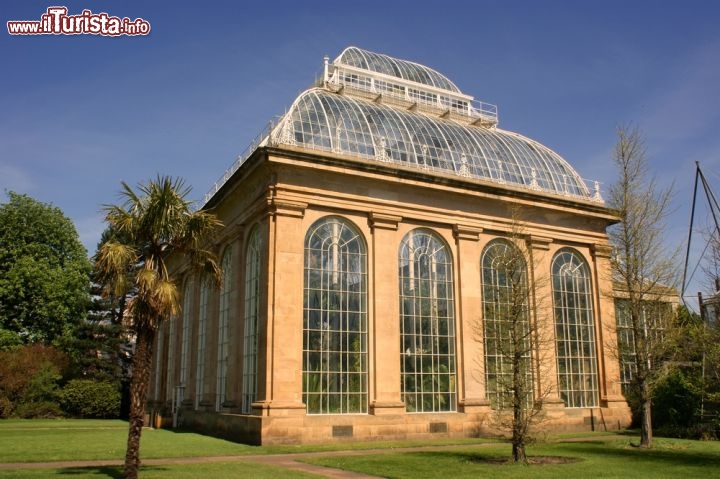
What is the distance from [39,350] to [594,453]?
137ft

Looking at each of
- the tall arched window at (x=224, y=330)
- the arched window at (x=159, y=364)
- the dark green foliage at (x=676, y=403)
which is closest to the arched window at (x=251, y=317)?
the tall arched window at (x=224, y=330)

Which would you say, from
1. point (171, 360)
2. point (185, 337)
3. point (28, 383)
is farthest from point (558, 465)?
point (28, 383)

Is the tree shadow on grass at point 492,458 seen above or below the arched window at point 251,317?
below

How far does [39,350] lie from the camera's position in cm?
4744

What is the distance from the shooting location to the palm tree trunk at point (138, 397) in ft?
48.6

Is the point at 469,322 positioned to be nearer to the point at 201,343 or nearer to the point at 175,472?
the point at 201,343

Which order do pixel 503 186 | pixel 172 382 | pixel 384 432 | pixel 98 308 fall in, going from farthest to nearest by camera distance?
pixel 98 308 → pixel 172 382 → pixel 503 186 → pixel 384 432

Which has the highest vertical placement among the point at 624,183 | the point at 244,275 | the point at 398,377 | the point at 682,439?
the point at 624,183

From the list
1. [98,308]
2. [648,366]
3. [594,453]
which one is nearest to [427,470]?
[594,453]

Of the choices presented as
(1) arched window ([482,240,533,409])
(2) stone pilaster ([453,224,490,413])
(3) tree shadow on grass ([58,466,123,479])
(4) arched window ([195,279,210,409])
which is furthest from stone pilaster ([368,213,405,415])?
(3) tree shadow on grass ([58,466,123,479])

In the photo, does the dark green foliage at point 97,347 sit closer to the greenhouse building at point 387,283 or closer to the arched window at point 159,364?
the arched window at point 159,364

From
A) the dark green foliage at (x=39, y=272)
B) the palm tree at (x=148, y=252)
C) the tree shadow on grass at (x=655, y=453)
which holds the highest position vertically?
the dark green foliage at (x=39, y=272)

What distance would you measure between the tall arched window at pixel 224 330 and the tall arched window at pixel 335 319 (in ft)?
20.7

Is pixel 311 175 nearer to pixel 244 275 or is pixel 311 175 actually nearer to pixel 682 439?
pixel 244 275
